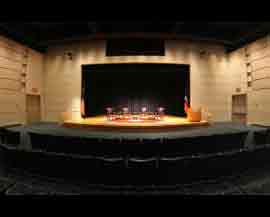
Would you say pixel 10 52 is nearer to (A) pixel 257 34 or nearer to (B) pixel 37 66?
(B) pixel 37 66

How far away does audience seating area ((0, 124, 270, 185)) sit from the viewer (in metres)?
3.24

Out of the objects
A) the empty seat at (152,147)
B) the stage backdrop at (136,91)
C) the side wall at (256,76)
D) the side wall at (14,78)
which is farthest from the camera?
the stage backdrop at (136,91)

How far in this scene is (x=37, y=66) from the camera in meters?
7.98

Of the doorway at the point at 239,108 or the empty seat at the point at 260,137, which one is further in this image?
the doorway at the point at 239,108

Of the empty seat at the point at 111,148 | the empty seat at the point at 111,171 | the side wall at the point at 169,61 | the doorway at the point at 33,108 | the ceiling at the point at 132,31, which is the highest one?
the ceiling at the point at 132,31

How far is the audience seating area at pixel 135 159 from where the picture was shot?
10.6ft

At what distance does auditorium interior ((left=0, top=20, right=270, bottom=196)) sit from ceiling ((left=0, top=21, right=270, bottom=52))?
0.04 m

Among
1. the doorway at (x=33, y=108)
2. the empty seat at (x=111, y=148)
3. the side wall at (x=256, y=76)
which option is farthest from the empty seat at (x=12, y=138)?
the side wall at (x=256, y=76)

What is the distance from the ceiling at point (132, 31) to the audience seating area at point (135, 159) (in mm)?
3969

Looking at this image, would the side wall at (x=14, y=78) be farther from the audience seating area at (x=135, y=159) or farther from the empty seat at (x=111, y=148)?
the empty seat at (x=111, y=148)

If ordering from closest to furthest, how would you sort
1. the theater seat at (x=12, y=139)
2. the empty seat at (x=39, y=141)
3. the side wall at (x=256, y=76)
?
the empty seat at (x=39, y=141)
the theater seat at (x=12, y=139)
the side wall at (x=256, y=76)

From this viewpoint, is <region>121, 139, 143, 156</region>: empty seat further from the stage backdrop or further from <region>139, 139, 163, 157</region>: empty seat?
the stage backdrop

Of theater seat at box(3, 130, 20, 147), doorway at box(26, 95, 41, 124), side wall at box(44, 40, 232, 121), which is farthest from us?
side wall at box(44, 40, 232, 121)

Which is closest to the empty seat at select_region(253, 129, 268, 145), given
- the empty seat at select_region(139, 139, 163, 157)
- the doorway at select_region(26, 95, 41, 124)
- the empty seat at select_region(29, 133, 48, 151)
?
the empty seat at select_region(139, 139, 163, 157)
